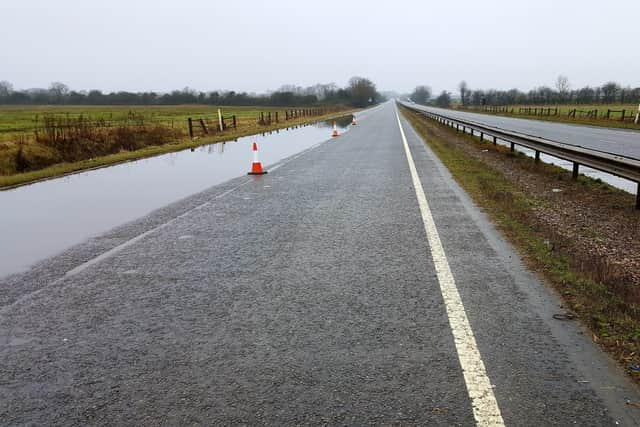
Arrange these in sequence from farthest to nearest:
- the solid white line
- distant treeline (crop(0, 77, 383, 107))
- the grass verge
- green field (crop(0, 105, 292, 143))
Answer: distant treeline (crop(0, 77, 383, 107)), green field (crop(0, 105, 292, 143)), the grass verge, the solid white line

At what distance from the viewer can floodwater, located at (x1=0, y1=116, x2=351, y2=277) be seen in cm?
665

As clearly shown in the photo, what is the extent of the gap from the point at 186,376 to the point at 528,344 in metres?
2.39

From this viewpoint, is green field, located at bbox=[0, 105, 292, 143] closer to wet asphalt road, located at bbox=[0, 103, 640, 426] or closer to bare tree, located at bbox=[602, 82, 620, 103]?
wet asphalt road, located at bbox=[0, 103, 640, 426]

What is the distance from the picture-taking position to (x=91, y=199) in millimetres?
9945

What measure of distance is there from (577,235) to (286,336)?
479cm

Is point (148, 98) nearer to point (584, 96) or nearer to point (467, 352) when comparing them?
point (584, 96)

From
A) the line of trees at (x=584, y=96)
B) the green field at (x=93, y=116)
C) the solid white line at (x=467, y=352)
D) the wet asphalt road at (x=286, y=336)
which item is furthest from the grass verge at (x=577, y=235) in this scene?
the line of trees at (x=584, y=96)

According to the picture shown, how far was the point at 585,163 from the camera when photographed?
9.92m

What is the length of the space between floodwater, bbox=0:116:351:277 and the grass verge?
5873 mm

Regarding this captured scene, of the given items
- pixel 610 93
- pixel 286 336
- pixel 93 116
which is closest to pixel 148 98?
pixel 93 116

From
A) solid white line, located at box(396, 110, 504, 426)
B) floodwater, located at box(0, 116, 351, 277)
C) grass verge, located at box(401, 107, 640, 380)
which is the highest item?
floodwater, located at box(0, 116, 351, 277)

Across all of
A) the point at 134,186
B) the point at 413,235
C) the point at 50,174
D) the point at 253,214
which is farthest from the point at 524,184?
the point at 50,174

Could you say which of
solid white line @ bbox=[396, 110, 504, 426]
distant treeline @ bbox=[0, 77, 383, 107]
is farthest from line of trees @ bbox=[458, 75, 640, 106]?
solid white line @ bbox=[396, 110, 504, 426]

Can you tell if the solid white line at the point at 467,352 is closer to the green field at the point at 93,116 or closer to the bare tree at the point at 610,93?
the green field at the point at 93,116
